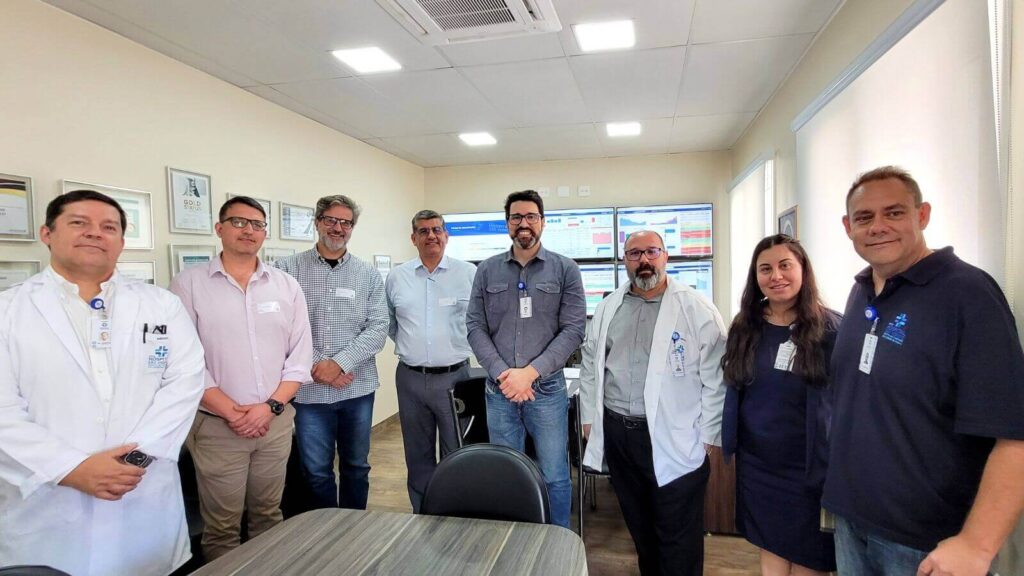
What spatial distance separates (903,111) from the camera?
201 centimetres

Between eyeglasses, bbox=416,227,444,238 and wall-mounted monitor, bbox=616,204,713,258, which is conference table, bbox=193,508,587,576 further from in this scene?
wall-mounted monitor, bbox=616,204,713,258

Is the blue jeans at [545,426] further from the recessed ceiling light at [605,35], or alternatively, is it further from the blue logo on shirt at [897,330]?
the recessed ceiling light at [605,35]

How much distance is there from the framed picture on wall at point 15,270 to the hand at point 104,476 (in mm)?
1151

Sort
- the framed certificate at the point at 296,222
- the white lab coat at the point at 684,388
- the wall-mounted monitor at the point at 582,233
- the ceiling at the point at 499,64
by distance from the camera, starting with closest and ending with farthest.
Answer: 1. the white lab coat at the point at 684,388
2. the ceiling at the point at 499,64
3. the framed certificate at the point at 296,222
4. the wall-mounted monitor at the point at 582,233

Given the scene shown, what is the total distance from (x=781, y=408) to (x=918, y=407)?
510mm

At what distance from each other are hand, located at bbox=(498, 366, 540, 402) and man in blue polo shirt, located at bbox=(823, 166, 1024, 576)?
1.12 meters

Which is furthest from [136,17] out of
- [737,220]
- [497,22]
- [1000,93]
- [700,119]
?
[737,220]

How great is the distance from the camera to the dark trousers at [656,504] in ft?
6.68

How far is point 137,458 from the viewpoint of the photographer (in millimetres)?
1736

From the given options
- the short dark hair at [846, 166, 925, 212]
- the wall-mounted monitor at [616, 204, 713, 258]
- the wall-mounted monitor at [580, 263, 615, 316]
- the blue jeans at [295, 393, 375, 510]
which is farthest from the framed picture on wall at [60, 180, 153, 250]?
the wall-mounted monitor at [616, 204, 713, 258]

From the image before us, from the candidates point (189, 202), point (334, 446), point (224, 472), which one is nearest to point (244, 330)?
point (224, 472)

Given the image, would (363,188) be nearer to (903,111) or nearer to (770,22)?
(770,22)

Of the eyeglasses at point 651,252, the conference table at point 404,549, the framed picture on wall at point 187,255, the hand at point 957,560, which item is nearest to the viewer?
the hand at point 957,560

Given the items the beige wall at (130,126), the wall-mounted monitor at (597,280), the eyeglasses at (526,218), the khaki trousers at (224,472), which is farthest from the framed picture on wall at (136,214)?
the wall-mounted monitor at (597,280)
